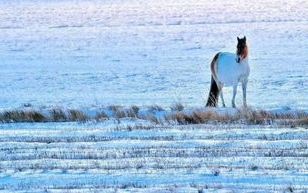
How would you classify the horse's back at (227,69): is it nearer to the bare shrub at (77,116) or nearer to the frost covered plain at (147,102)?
the frost covered plain at (147,102)

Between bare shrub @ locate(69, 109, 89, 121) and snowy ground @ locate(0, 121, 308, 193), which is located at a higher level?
snowy ground @ locate(0, 121, 308, 193)

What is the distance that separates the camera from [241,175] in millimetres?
8414

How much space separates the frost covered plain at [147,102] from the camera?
340 inches

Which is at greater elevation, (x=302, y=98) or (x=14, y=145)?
(x=14, y=145)

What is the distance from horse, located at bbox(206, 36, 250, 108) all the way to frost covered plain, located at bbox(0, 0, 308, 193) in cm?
69

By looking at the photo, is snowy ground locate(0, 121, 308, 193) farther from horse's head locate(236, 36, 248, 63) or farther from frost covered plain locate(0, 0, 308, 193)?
horse's head locate(236, 36, 248, 63)

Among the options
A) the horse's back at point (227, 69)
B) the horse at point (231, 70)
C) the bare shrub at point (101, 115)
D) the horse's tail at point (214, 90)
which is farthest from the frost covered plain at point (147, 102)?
the horse's back at point (227, 69)

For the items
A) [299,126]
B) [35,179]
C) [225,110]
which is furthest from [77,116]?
[35,179]

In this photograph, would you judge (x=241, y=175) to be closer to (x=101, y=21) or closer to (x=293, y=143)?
(x=293, y=143)

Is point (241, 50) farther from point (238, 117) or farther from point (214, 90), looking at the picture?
point (238, 117)

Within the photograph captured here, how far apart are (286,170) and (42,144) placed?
4027 mm

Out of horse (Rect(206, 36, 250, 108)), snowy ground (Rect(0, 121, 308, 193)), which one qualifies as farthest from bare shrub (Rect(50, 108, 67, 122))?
horse (Rect(206, 36, 250, 108))

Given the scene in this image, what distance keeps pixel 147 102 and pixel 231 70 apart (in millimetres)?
2579

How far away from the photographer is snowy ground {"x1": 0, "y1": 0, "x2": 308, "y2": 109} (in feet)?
69.3
